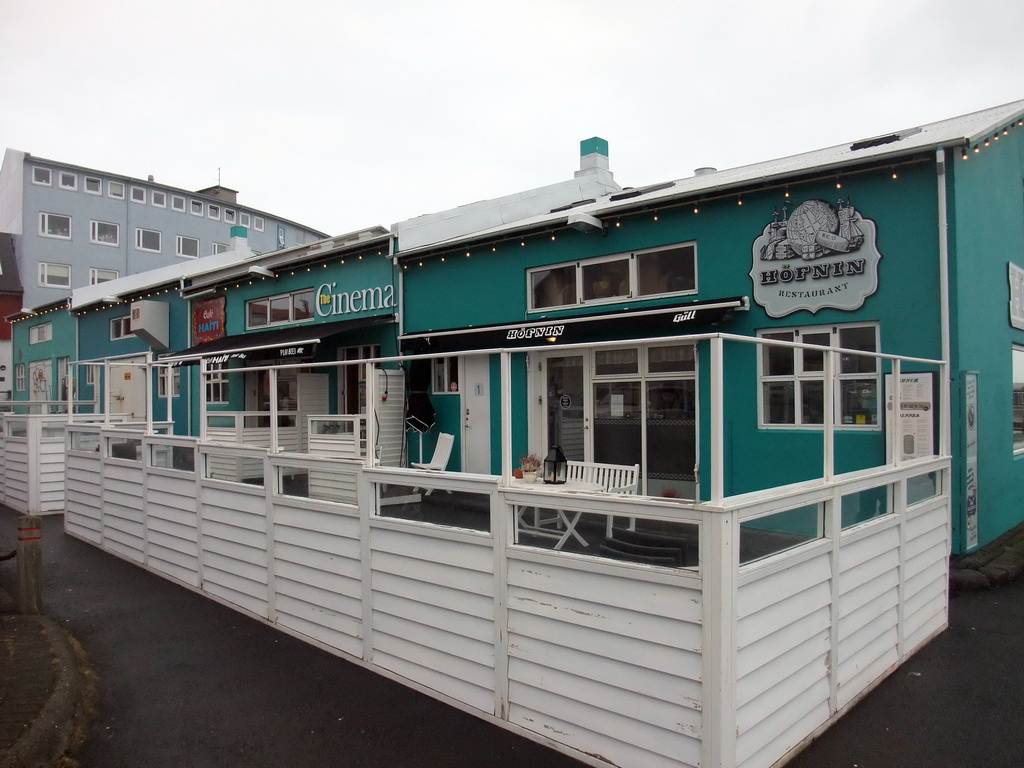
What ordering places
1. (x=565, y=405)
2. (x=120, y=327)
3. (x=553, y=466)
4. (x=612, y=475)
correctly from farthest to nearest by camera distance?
(x=120, y=327)
(x=565, y=405)
(x=612, y=475)
(x=553, y=466)

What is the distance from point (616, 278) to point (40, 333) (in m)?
23.3

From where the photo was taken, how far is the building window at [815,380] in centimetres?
724

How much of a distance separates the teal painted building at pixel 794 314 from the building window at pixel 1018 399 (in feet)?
0.16

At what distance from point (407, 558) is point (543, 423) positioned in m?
5.64

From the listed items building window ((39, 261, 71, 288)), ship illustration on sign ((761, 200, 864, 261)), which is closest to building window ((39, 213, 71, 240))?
building window ((39, 261, 71, 288))

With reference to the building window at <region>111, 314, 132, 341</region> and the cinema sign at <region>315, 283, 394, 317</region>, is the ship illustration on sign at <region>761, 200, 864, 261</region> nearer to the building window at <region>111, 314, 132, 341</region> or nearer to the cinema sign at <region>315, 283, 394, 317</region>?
the cinema sign at <region>315, 283, 394, 317</region>

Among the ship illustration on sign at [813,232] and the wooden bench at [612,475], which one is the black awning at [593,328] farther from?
the wooden bench at [612,475]

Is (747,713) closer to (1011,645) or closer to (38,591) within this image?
(1011,645)

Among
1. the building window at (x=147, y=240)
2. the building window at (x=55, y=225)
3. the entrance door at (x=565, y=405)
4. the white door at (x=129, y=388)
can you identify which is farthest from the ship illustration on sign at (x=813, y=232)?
the building window at (x=147, y=240)

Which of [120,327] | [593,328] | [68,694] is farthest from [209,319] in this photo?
[68,694]

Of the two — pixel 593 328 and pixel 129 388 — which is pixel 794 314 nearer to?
pixel 593 328

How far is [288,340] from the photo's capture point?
12305 mm

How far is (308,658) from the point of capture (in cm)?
494

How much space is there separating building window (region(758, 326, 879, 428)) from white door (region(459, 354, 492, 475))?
13.8 feet
